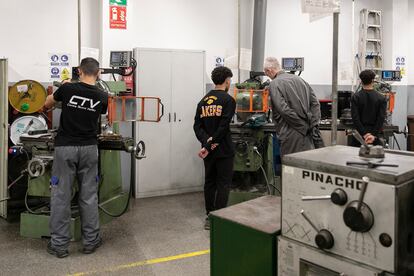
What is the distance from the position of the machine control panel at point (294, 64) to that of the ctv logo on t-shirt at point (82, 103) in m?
2.28

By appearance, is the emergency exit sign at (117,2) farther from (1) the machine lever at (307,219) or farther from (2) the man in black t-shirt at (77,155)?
(1) the machine lever at (307,219)

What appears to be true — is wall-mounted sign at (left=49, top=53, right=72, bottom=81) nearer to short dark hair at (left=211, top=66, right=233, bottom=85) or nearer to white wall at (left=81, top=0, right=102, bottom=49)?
white wall at (left=81, top=0, right=102, bottom=49)

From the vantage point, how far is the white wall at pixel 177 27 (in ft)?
14.0

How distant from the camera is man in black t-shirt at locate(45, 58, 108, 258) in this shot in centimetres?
266

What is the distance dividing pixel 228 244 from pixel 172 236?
5.98 ft

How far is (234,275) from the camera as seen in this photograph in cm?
141

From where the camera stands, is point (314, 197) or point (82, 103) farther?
point (82, 103)

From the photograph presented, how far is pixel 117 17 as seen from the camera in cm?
421

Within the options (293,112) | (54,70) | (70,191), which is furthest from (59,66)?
(293,112)

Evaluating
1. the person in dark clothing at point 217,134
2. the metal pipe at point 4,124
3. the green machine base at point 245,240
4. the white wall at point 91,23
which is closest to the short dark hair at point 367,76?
the person in dark clothing at point 217,134

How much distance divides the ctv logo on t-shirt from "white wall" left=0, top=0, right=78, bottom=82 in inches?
64.3

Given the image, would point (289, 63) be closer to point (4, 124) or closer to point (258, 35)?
point (258, 35)

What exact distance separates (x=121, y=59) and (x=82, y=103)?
47.4 inches

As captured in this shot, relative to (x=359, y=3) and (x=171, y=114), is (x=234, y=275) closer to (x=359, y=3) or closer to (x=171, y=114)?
(x=171, y=114)
